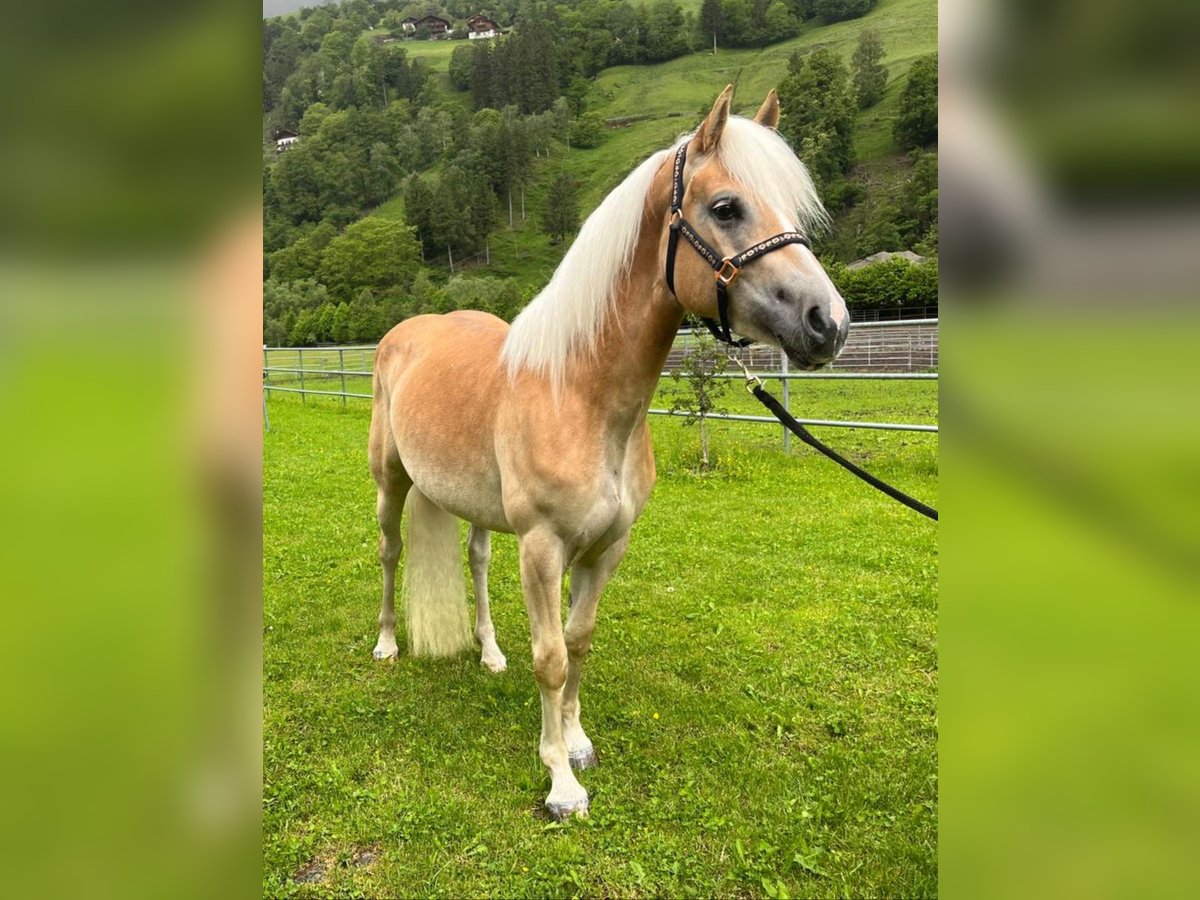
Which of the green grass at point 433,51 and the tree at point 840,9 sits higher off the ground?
the green grass at point 433,51

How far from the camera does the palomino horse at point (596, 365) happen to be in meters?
2.12

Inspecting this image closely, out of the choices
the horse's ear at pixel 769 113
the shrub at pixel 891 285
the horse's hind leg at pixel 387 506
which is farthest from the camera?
the shrub at pixel 891 285

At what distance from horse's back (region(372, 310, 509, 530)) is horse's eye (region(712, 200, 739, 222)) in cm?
121

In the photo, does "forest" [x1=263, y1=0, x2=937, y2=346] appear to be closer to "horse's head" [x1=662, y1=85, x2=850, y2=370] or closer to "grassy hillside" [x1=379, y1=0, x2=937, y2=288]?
"grassy hillside" [x1=379, y1=0, x2=937, y2=288]

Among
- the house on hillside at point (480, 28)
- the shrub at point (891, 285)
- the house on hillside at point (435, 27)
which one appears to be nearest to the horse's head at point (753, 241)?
the shrub at point (891, 285)

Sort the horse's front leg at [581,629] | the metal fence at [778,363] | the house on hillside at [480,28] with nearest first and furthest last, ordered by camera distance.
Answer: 1. the horse's front leg at [581,629]
2. the metal fence at [778,363]
3. the house on hillside at [480,28]

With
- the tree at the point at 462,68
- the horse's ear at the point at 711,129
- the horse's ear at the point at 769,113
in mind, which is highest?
the tree at the point at 462,68

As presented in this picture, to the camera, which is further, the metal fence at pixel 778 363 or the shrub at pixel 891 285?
the shrub at pixel 891 285

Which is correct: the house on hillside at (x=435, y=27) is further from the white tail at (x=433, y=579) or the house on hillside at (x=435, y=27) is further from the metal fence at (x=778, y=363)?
the white tail at (x=433, y=579)

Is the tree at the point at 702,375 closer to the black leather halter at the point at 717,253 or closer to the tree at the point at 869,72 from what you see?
the black leather halter at the point at 717,253

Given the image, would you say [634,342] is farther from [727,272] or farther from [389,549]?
[389,549]

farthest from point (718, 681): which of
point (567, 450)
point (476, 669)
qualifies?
point (567, 450)
